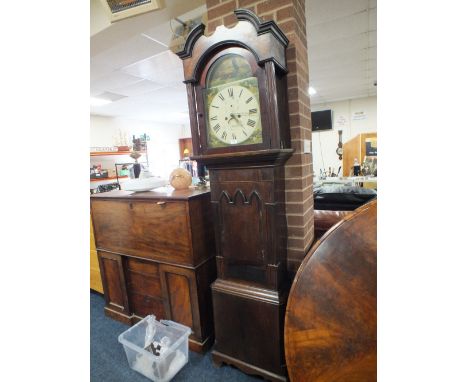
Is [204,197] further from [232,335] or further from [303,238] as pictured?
[232,335]

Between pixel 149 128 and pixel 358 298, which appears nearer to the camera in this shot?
pixel 358 298

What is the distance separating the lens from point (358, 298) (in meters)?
0.77

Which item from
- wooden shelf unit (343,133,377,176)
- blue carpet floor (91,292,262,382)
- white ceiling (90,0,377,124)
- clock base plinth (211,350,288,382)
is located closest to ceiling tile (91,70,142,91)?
white ceiling (90,0,377,124)

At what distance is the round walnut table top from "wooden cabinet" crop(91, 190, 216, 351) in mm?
967

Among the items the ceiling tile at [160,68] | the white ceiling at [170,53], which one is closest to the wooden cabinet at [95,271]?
the white ceiling at [170,53]

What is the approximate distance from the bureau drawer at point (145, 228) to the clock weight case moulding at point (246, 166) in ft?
1.12

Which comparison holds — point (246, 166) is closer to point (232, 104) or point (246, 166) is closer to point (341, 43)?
point (232, 104)

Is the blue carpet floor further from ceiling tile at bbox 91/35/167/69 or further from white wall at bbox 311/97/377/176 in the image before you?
white wall at bbox 311/97/377/176

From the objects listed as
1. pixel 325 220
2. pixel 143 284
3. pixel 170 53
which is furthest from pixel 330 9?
pixel 143 284

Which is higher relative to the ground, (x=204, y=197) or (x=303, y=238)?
(x=204, y=197)

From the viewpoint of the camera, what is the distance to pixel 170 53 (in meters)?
3.05

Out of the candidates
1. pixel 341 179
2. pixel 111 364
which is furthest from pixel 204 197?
A: pixel 341 179
